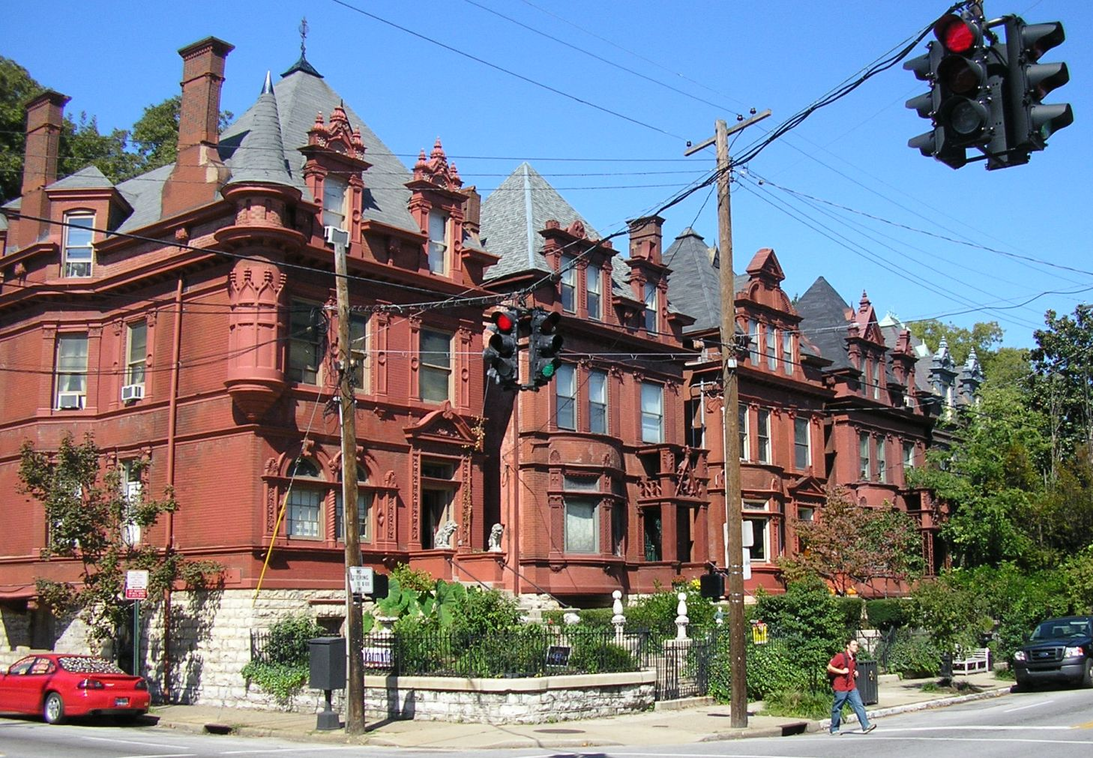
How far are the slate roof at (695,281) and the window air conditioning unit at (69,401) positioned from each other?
67.9ft

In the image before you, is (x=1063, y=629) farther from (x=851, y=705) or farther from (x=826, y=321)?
(x=826, y=321)

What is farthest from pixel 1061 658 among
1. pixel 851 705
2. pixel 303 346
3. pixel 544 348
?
pixel 303 346

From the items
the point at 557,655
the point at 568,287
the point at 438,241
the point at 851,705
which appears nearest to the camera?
the point at 851,705

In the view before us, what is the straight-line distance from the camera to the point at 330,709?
71.6 feet

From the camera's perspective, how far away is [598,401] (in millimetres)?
36406

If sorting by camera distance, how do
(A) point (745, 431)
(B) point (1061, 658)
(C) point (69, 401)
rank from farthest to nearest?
1. (A) point (745, 431)
2. (C) point (69, 401)
3. (B) point (1061, 658)

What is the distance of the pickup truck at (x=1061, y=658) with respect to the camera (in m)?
27.8

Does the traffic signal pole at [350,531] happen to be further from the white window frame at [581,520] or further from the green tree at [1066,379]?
the green tree at [1066,379]

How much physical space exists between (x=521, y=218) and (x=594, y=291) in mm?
3365

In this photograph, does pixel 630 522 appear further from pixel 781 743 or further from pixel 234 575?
pixel 781 743

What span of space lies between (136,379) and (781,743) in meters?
19.9

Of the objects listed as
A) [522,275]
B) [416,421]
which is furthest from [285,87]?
[416,421]

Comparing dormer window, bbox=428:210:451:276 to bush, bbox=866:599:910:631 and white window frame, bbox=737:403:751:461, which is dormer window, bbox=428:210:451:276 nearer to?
white window frame, bbox=737:403:751:461

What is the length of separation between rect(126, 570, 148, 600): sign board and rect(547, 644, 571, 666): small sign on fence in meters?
8.97
